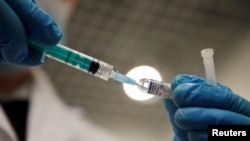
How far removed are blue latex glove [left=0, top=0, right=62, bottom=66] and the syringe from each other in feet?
0.10

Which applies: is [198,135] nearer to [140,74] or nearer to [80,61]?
[80,61]

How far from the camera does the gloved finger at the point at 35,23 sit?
0.70 metres

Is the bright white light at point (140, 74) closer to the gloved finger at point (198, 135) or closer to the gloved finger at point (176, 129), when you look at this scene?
the gloved finger at point (176, 129)

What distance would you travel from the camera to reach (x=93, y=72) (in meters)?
0.79

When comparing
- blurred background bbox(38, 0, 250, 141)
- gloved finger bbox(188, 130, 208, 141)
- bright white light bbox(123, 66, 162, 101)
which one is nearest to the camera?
gloved finger bbox(188, 130, 208, 141)

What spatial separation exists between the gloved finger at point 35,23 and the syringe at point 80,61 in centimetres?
3

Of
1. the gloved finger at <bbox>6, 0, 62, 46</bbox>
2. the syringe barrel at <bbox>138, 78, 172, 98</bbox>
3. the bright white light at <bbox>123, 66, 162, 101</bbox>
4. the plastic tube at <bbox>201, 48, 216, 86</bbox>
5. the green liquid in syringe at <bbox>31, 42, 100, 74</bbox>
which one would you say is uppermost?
the plastic tube at <bbox>201, 48, 216, 86</bbox>

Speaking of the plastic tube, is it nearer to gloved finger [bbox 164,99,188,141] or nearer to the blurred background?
gloved finger [bbox 164,99,188,141]

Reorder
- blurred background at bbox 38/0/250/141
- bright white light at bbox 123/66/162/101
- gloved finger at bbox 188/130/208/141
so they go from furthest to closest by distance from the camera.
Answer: bright white light at bbox 123/66/162/101 < blurred background at bbox 38/0/250/141 < gloved finger at bbox 188/130/208/141

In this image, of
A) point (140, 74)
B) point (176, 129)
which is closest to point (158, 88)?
point (176, 129)

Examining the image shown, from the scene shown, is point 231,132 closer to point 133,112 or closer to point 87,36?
point 87,36

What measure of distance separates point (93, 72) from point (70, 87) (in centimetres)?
134

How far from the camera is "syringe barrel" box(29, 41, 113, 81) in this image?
740 millimetres

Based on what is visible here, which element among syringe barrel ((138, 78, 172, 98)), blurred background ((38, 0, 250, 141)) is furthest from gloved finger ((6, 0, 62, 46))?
blurred background ((38, 0, 250, 141))
